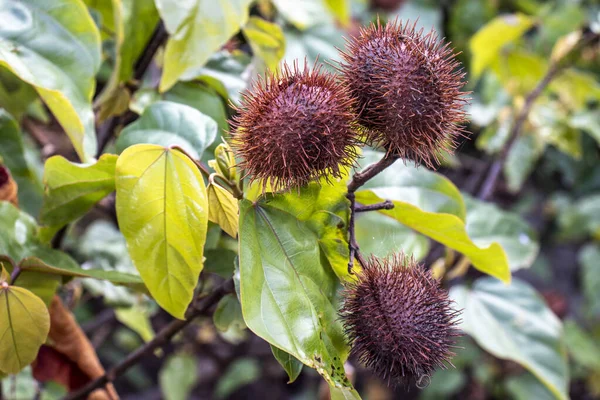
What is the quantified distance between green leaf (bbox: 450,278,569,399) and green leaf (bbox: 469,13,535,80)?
2.25 ft

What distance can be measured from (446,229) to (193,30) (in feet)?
1.57

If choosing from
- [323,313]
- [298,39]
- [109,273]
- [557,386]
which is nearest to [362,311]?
[323,313]

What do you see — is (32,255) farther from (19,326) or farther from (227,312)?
(227,312)

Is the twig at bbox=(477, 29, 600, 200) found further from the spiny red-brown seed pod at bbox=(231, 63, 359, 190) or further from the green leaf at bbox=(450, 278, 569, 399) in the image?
the spiny red-brown seed pod at bbox=(231, 63, 359, 190)

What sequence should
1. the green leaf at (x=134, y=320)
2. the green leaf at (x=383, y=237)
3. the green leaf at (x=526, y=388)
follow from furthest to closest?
the green leaf at (x=526, y=388), the green leaf at (x=134, y=320), the green leaf at (x=383, y=237)

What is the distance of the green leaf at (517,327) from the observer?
1279 mm

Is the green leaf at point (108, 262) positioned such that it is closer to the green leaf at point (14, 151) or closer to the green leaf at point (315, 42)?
the green leaf at point (14, 151)

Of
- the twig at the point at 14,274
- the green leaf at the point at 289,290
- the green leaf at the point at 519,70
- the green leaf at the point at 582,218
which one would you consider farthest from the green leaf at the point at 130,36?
the green leaf at the point at 582,218

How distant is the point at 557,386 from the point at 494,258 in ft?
1.91

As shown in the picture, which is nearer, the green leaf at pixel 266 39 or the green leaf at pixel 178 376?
the green leaf at pixel 266 39

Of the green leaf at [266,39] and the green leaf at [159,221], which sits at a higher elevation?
the green leaf at [266,39]

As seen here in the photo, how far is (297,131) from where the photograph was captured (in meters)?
0.62

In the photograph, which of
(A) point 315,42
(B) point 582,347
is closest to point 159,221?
(A) point 315,42

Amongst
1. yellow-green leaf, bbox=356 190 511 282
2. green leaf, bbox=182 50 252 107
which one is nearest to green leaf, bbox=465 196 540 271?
yellow-green leaf, bbox=356 190 511 282
